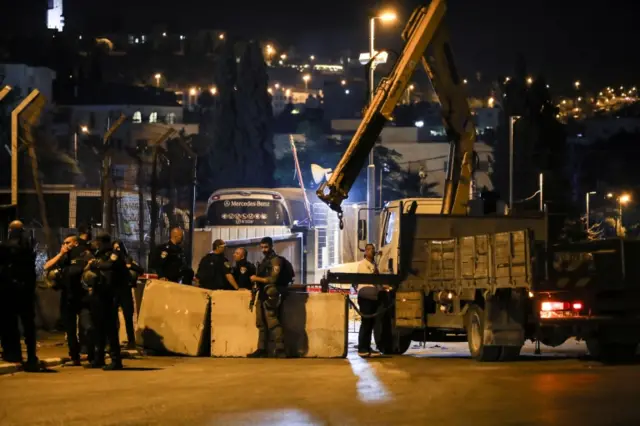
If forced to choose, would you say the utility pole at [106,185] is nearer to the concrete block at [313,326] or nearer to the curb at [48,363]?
the curb at [48,363]

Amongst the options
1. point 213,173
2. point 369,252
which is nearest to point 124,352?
point 369,252

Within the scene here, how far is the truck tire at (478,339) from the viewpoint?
1614cm

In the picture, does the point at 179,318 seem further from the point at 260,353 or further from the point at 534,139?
the point at 534,139

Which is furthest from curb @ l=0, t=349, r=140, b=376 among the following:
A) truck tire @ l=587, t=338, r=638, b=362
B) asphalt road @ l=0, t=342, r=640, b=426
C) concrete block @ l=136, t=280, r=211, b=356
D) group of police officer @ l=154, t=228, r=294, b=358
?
truck tire @ l=587, t=338, r=638, b=362

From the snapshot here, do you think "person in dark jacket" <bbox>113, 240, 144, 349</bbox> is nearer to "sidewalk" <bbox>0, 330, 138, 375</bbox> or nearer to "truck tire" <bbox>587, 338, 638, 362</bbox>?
"sidewalk" <bbox>0, 330, 138, 375</bbox>

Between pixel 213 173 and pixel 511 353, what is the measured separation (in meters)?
64.0

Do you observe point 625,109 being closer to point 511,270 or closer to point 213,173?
point 213,173

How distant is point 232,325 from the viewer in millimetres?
17125

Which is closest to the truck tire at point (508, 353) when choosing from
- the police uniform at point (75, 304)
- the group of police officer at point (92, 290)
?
the group of police officer at point (92, 290)

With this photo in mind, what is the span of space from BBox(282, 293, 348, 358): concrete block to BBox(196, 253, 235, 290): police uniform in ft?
4.57

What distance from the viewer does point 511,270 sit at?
15328 millimetres

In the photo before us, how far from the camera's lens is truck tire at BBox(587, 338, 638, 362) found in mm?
15922

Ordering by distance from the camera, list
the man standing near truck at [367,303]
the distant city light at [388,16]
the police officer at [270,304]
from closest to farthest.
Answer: the police officer at [270,304]
the man standing near truck at [367,303]
the distant city light at [388,16]

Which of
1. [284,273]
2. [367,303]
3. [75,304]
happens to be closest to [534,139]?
[367,303]
